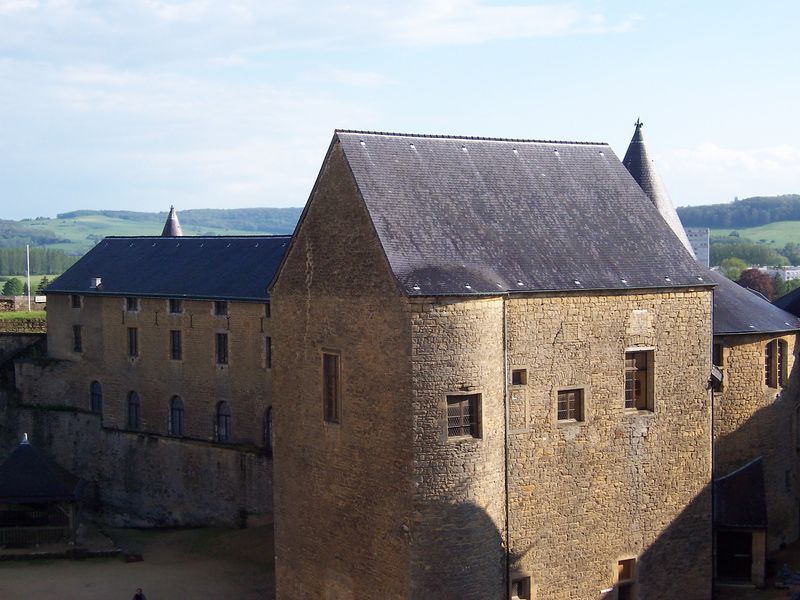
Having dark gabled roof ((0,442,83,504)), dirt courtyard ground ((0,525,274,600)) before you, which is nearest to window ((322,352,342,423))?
dirt courtyard ground ((0,525,274,600))

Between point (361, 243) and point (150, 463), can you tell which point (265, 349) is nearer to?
point (150, 463)

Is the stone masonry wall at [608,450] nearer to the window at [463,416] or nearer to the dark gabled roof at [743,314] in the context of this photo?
the window at [463,416]

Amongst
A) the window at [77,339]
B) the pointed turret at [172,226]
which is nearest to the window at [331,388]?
the window at [77,339]

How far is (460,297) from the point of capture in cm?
2434

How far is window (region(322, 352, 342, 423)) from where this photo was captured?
1050 inches

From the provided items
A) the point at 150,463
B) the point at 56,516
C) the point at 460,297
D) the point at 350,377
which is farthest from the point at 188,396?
the point at 460,297

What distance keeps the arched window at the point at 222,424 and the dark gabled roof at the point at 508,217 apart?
18.4 meters

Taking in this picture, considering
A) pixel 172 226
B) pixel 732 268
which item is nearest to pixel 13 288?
pixel 172 226

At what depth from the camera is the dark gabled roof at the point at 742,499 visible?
29.5 m

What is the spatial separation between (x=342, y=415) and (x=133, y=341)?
76.0ft

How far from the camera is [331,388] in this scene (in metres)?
27.0

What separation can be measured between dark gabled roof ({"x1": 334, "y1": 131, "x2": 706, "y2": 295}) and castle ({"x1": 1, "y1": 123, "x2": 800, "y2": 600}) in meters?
0.06

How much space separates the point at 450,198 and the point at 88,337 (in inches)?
1065

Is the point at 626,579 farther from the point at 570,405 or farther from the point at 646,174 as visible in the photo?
the point at 646,174
